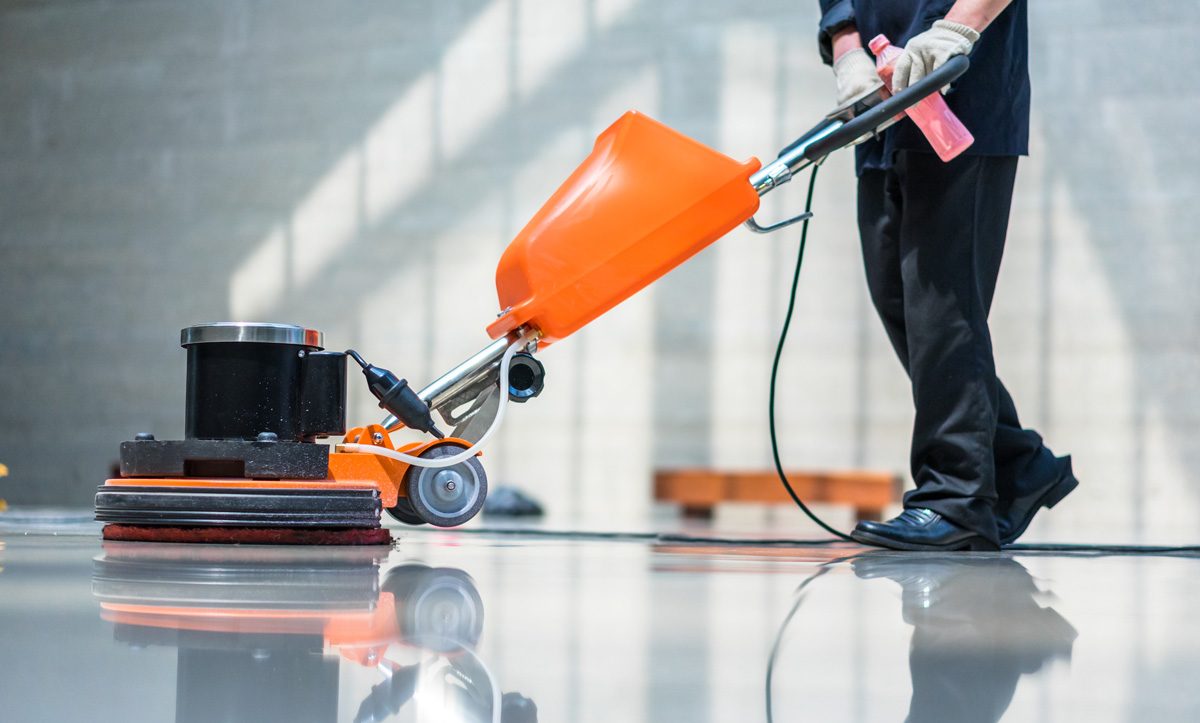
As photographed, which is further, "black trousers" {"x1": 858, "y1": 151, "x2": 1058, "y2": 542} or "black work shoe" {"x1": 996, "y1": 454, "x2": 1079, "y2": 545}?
"black work shoe" {"x1": 996, "y1": 454, "x2": 1079, "y2": 545}

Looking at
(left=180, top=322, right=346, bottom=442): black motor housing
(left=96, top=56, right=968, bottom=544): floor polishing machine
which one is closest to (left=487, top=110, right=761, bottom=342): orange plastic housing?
(left=96, top=56, right=968, bottom=544): floor polishing machine

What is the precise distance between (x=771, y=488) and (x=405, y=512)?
225cm

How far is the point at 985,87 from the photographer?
163cm

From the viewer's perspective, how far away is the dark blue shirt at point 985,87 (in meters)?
1.61

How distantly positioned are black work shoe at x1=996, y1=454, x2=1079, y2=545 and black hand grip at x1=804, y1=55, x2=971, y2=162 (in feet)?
1.93

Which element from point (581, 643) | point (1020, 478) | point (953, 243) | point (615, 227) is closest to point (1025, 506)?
point (1020, 478)

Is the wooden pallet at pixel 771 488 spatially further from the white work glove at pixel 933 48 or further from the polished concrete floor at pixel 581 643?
the polished concrete floor at pixel 581 643

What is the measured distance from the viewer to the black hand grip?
58.5 inches

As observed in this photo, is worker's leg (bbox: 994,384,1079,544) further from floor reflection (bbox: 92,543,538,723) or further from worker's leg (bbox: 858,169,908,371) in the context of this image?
floor reflection (bbox: 92,543,538,723)

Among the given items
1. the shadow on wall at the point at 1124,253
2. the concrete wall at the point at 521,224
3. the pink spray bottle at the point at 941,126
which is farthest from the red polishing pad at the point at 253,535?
the shadow on wall at the point at 1124,253

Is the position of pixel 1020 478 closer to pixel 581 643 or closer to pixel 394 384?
pixel 394 384

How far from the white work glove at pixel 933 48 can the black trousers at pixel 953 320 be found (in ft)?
0.44

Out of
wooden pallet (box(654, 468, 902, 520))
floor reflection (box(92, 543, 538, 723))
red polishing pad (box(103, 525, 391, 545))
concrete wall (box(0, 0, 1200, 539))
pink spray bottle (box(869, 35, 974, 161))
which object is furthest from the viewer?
concrete wall (box(0, 0, 1200, 539))

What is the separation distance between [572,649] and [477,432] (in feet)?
2.95
